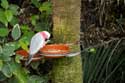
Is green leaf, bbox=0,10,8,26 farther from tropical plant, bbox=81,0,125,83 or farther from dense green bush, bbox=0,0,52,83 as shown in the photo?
tropical plant, bbox=81,0,125,83

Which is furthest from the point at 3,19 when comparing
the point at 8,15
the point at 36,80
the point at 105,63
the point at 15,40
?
the point at 105,63

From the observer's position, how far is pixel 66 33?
215cm

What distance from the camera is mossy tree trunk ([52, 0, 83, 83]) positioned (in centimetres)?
213

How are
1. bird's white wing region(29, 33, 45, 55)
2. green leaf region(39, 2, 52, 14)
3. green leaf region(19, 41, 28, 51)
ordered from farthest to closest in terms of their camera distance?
green leaf region(39, 2, 52, 14), green leaf region(19, 41, 28, 51), bird's white wing region(29, 33, 45, 55)

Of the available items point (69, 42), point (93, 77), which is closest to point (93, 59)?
point (93, 77)

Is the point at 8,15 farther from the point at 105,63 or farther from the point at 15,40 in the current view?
the point at 105,63

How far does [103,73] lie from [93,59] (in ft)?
0.58

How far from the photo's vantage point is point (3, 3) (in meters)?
2.39

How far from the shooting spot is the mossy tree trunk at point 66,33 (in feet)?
6.98

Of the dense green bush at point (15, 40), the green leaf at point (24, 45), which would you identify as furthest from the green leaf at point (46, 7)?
the green leaf at point (24, 45)

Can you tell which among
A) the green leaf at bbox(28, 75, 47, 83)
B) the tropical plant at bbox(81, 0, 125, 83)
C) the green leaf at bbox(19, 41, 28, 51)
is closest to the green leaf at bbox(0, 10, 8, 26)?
the green leaf at bbox(19, 41, 28, 51)

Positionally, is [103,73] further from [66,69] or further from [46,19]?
[66,69]

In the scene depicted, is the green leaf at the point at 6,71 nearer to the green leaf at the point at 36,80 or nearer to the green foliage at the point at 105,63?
the green leaf at the point at 36,80

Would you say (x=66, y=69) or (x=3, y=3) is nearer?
(x=66, y=69)
